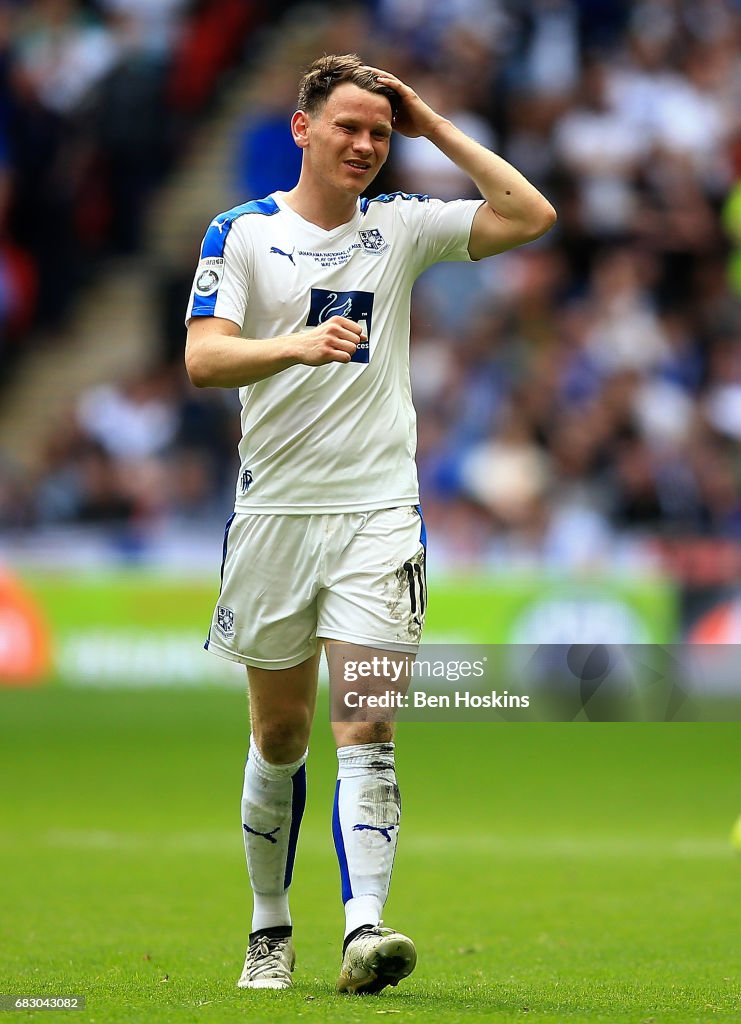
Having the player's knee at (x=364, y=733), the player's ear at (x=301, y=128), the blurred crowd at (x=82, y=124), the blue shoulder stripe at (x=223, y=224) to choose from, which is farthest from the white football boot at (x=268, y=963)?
the blurred crowd at (x=82, y=124)

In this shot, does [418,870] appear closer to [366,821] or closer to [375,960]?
Answer: [366,821]

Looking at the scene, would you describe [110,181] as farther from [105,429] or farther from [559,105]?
[559,105]

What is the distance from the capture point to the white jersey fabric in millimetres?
5082

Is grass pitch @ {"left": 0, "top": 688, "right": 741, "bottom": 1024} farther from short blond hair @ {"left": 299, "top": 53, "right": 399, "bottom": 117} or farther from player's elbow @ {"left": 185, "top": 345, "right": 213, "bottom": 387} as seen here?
short blond hair @ {"left": 299, "top": 53, "right": 399, "bottom": 117}

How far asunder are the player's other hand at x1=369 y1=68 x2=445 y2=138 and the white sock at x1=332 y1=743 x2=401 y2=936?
73.6 inches

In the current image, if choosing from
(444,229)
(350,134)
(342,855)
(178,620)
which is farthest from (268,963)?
(178,620)

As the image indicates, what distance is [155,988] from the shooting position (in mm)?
5090

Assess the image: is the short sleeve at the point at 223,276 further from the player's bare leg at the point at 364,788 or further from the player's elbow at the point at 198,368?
the player's bare leg at the point at 364,788

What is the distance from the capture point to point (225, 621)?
521cm

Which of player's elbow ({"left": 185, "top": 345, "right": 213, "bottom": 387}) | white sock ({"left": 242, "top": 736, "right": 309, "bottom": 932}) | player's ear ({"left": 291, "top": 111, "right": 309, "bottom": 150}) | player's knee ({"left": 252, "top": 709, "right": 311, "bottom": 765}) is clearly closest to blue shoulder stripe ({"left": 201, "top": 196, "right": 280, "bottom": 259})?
player's ear ({"left": 291, "top": 111, "right": 309, "bottom": 150})


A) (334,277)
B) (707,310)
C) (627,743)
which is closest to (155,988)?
(334,277)

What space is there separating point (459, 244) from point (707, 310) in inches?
479

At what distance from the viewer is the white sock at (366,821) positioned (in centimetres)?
485

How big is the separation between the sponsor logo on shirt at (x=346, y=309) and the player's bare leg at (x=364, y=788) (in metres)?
0.90
